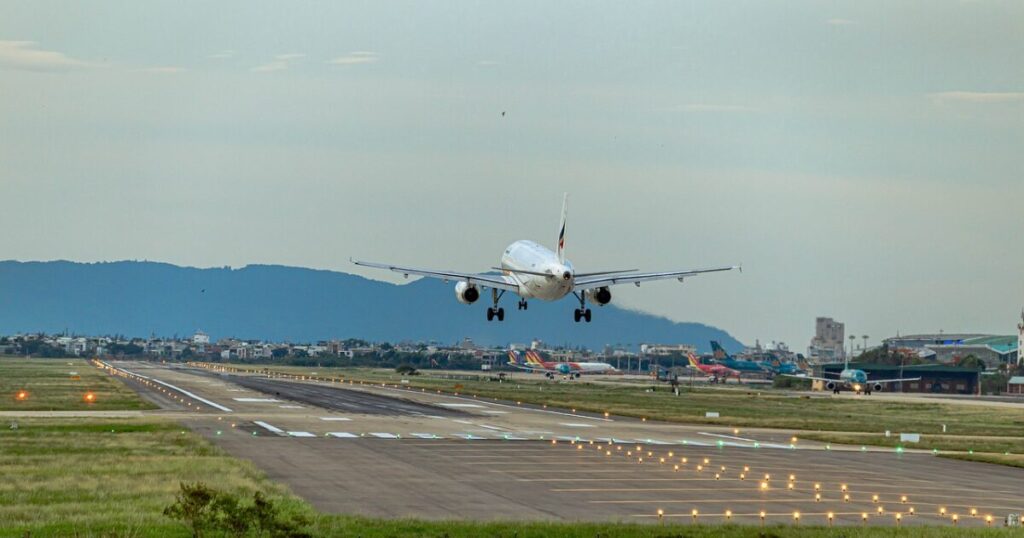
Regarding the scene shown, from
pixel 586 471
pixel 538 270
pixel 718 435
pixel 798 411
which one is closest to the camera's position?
pixel 586 471

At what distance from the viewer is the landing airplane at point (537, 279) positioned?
82.8 metres

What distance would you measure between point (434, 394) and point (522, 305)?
1665 inches

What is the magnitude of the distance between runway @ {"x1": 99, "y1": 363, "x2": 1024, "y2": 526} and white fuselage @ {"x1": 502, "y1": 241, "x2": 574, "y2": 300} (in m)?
8.29

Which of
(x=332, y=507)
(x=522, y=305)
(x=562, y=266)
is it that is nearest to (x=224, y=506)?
(x=332, y=507)

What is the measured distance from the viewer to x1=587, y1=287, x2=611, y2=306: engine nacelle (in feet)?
286

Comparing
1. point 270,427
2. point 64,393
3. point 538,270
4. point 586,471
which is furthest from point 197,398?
point 586,471

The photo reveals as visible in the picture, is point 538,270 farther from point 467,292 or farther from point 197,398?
point 197,398

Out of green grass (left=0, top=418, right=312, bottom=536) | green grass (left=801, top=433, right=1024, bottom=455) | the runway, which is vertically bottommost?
green grass (left=0, top=418, right=312, bottom=536)

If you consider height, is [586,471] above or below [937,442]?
below

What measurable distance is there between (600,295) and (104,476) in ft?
144

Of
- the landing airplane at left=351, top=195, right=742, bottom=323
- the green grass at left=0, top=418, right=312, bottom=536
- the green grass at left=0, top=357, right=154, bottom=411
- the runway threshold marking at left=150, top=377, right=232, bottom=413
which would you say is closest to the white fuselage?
the landing airplane at left=351, top=195, right=742, bottom=323

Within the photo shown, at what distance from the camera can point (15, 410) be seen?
8612 centimetres

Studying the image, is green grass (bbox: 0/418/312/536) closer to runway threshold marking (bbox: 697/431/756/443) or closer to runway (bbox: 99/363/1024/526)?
runway (bbox: 99/363/1024/526)

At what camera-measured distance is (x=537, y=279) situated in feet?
275
